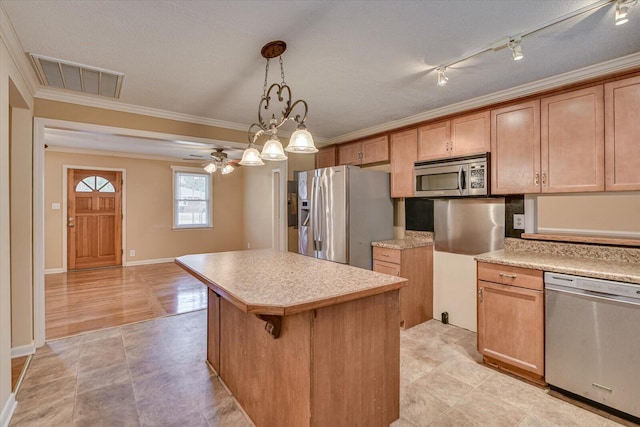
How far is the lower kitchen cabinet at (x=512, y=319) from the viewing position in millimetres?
2223

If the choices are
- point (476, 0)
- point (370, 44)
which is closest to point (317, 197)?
point (370, 44)

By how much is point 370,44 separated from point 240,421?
2614mm

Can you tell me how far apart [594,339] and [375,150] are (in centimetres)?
281

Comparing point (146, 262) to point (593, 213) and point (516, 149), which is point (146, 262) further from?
point (593, 213)

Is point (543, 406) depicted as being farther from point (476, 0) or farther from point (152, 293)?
point (152, 293)

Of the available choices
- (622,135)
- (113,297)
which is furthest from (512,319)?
(113,297)

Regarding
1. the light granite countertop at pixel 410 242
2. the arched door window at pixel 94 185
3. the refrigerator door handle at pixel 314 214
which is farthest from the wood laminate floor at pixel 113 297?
the light granite countertop at pixel 410 242

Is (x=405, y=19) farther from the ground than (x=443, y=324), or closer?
farther from the ground

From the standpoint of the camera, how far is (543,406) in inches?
79.4

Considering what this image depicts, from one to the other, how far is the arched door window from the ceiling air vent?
4.14 metres

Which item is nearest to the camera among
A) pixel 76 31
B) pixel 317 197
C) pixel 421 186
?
pixel 76 31

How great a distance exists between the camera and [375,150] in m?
3.97

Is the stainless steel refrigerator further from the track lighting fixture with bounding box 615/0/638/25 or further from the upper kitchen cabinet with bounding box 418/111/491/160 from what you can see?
the track lighting fixture with bounding box 615/0/638/25

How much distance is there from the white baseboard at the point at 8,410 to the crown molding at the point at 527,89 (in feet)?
13.8
